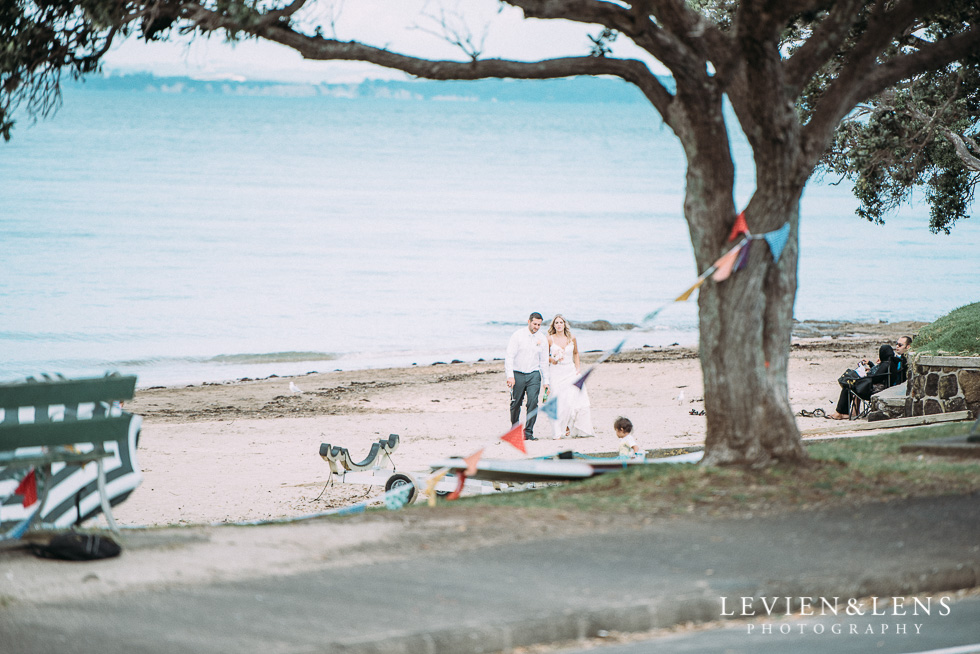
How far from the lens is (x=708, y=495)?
747 centimetres

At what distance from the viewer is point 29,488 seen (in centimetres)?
676

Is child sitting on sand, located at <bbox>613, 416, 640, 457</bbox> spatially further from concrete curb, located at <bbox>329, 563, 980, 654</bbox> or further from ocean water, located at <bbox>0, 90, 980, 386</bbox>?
ocean water, located at <bbox>0, 90, 980, 386</bbox>

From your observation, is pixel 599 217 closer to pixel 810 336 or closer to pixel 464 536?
pixel 810 336

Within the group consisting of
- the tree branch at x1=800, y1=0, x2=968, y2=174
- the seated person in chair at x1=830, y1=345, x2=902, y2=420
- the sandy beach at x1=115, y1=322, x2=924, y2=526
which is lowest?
the sandy beach at x1=115, y1=322, x2=924, y2=526

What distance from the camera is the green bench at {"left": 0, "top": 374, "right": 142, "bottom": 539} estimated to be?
19.7 feet

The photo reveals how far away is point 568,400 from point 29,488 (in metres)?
9.92

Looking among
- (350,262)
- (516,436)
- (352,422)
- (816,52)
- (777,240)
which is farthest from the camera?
(350,262)

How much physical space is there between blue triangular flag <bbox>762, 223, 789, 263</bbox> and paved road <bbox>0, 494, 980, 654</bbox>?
2.03m

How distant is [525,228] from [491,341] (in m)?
32.8

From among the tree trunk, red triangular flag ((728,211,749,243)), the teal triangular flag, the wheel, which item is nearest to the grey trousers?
the wheel

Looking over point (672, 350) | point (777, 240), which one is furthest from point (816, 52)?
point (672, 350)

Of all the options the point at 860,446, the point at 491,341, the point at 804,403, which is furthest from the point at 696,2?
the point at 491,341

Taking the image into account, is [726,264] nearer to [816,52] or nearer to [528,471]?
[816,52]

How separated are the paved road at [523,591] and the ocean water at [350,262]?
21257 millimetres
